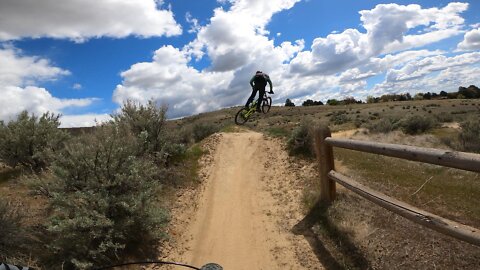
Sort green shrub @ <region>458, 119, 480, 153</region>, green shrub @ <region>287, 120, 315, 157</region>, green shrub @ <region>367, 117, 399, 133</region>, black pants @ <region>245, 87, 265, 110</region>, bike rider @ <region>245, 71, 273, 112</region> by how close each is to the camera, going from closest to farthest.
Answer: green shrub @ <region>287, 120, 315, 157</region>, bike rider @ <region>245, 71, 273, 112</region>, black pants @ <region>245, 87, 265, 110</region>, green shrub @ <region>458, 119, 480, 153</region>, green shrub @ <region>367, 117, 399, 133</region>

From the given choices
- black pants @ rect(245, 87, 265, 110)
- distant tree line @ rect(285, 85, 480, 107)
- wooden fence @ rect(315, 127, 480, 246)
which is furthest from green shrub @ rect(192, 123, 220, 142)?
distant tree line @ rect(285, 85, 480, 107)

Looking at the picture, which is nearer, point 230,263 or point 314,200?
point 230,263

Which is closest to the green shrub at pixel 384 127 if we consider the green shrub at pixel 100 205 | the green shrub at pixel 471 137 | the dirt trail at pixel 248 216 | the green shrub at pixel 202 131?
the green shrub at pixel 471 137

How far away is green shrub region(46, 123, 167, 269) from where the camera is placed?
20.6ft

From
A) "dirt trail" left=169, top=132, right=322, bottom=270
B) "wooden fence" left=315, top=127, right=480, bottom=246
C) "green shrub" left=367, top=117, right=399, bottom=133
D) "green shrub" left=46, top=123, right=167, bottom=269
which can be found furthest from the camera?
"green shrub" left=367, top=117, right=399, bottom=133

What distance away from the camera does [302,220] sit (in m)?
7.86

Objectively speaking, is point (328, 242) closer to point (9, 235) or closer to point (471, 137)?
point (9, 235)

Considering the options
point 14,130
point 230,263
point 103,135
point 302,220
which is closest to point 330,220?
point 302,220

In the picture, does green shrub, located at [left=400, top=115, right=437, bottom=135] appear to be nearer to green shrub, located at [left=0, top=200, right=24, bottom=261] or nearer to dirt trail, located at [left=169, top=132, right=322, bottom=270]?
dirt trail, located at [left=169, top=132, right=322, bottom=270]

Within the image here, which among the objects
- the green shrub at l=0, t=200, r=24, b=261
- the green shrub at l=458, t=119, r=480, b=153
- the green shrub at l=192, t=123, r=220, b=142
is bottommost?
the green shrub at l=458, t=119, r=480, b=153

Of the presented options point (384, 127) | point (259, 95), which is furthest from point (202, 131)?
point (384, 127)

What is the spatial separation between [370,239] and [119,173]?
476 centimetres

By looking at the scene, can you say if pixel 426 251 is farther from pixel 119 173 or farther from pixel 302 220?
pixel 119 173

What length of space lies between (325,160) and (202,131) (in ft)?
40.7
